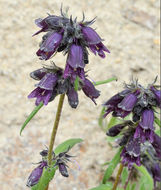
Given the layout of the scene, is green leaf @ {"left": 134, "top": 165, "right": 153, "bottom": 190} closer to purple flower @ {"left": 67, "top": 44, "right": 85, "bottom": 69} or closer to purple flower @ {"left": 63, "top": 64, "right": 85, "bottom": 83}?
purple flower @ {"left": 63, "top": 64, "right": 85, "bottom": 83}

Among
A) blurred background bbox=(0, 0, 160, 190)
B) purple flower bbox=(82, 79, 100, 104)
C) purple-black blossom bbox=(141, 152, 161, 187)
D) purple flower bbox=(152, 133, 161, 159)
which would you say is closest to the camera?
purple flower bbox=(82, 79, 100, 104)

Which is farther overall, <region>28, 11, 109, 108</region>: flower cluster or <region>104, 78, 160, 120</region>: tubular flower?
<region>104, 78, 160, 120</region>: tubular flower

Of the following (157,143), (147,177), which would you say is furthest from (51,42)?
(147,177)

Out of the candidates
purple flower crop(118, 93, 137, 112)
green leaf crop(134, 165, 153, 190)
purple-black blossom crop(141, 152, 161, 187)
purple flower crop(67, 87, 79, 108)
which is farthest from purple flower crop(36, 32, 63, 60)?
purple-black blossom crop(141, 152, 161, 187)

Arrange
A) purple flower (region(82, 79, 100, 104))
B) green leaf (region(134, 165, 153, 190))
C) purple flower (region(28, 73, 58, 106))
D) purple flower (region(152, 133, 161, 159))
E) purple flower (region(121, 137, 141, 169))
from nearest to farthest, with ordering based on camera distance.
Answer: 1. purple flower (region(28, 73, 58, 106))
2. purple flower (region(82, 79, 100, 104))
3. purple flower (region(121, 137, 141, 169))
4. purple flower (region(152, 133, 161, 159))
5. green leaf (region(134, 165, 153, 190))

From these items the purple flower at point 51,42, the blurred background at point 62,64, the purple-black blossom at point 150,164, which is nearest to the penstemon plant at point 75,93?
the purple flower at point 51,42

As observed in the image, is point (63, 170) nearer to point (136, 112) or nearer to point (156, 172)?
point (136, 112)

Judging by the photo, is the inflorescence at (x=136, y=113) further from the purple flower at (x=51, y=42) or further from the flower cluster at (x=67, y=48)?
the purple flower at (x=51, y=42)
